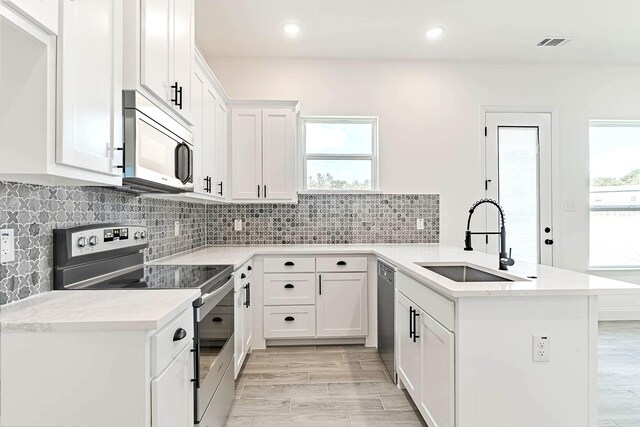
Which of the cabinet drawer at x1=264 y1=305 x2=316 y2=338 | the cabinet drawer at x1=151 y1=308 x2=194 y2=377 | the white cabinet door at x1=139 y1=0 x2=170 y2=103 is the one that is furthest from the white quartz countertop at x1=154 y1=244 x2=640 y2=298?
the white cabinet door at x1=139 y1=0 x2=170 y2=103

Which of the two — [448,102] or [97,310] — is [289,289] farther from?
[448,102]

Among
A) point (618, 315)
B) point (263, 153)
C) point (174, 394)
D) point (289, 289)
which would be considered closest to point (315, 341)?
point (289, 289)

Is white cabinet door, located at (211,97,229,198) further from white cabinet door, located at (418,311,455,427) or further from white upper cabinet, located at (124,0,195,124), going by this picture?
white cabinet door, located at (418,311,455,427)

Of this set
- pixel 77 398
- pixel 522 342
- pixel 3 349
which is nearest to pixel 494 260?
pixel 522 342

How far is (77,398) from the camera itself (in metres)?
1.04

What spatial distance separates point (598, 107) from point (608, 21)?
120cm

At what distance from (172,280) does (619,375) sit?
3.28 meters

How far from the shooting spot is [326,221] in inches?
150

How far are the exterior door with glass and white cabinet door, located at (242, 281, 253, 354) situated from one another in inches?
104

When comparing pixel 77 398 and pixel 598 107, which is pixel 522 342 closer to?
pixel 77 398

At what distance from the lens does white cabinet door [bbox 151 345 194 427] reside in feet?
3.61

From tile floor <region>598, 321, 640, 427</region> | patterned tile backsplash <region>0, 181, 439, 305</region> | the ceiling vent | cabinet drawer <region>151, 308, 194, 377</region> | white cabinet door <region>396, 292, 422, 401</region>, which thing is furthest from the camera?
the ceiling vent

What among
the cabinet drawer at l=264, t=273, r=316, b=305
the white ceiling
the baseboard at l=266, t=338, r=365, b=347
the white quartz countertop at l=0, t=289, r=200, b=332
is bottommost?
the baseboard at l=266, t=338, r=365, b=347

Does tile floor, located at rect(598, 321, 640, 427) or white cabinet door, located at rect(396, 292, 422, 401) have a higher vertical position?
white cabinet door, located at rect(396, 292, 422, 401)
